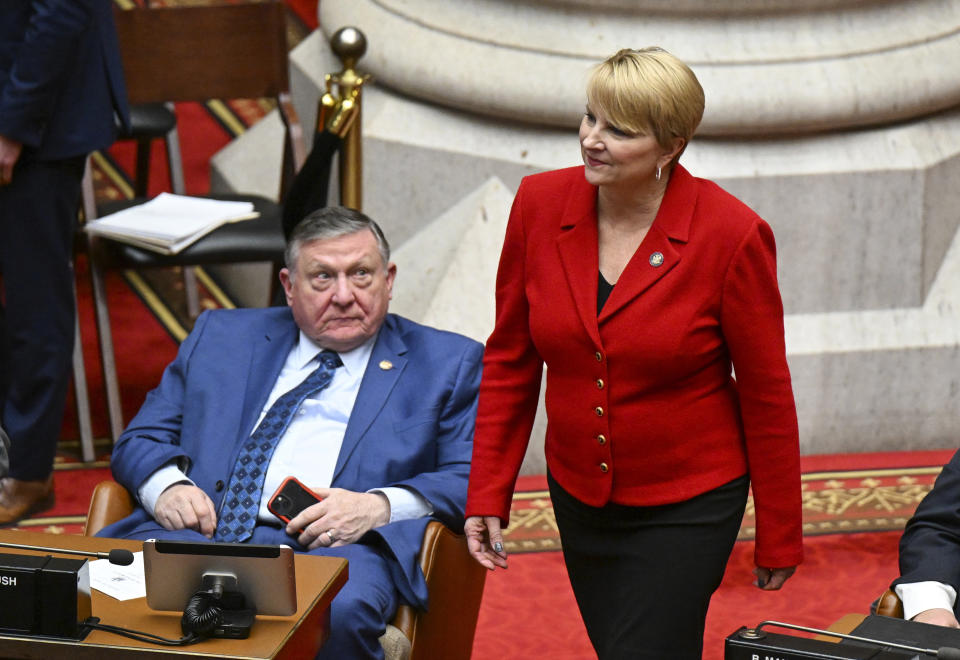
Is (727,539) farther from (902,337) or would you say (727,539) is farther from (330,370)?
(902,337)

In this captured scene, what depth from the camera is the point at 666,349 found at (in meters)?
2.39

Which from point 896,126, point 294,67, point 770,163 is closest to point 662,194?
point 770,163

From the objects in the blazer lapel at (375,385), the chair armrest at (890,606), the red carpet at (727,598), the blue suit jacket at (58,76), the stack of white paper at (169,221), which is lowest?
the red carpet at (727,598)

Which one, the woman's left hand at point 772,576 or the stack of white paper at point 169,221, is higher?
the stack of white paper at point 169,221

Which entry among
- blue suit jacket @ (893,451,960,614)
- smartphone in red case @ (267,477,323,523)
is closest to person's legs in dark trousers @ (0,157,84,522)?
smartphone in red case @ (267,477,323,523)

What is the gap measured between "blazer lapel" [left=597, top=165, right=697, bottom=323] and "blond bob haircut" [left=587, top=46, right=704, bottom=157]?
0.12m

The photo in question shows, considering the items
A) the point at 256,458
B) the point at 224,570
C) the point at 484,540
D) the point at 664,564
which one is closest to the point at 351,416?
the point at 256,458

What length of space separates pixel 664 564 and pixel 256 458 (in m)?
1.21

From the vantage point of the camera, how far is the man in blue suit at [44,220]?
4.23 meters

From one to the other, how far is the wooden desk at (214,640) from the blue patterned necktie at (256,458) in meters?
0.59

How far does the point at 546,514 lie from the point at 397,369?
1237 mm

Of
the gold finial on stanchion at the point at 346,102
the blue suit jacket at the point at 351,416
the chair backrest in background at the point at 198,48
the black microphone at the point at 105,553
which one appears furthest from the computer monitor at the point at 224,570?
the chair backrest in background at the point at 198,48

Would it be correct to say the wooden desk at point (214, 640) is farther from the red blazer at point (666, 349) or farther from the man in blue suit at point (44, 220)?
the man in blue suit at point (44, 220)

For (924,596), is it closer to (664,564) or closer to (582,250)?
(664,564)
